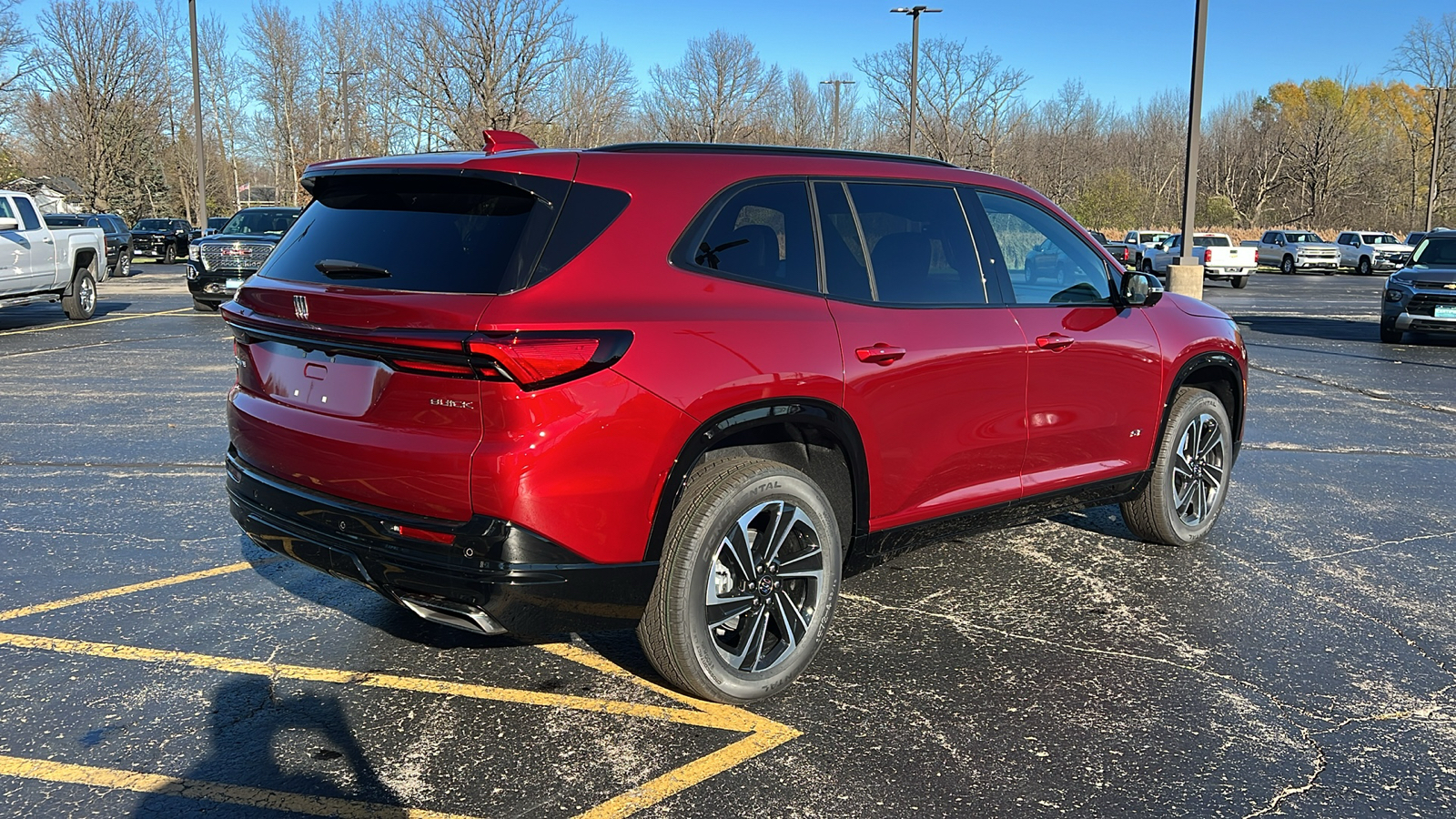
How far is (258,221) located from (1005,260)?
1872 centimetres

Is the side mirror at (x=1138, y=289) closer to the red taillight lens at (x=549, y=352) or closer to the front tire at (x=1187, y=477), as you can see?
the front tire at (x=1187, y=477)

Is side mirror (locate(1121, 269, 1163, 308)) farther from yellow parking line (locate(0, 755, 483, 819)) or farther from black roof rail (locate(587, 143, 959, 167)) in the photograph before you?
yellow parking line (locate(0, 755, 483, 819))

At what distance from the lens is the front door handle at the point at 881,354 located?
157 inches

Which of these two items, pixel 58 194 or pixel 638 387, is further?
pixel 58 194

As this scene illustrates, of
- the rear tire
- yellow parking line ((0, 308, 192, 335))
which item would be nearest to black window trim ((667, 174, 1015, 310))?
yellow parking line ((0, 308, 192, 335))

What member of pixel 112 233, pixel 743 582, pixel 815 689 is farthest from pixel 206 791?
pixel 112 233

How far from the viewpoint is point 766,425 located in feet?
12.2

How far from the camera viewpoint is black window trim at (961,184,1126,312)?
15.5ft

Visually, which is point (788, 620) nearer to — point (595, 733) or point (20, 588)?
point (595, 733)

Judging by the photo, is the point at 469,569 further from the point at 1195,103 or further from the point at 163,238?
the point at 163,238

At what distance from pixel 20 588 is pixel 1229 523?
237 inches

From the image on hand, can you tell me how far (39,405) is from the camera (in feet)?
32.1

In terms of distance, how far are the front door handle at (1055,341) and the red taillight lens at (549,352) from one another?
2147 millimetres

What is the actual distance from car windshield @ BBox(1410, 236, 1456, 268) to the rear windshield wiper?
60.7 feet
